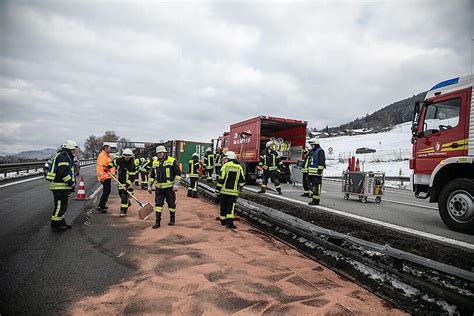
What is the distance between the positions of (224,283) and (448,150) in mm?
5161

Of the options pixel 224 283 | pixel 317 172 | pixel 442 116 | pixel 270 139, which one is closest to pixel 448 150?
pixel 442 116

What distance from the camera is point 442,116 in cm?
596

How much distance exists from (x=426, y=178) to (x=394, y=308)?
419 centimetres

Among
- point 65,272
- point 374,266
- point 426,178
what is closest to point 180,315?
point 65,272

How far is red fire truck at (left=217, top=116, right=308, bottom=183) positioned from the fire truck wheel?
7.89 meters

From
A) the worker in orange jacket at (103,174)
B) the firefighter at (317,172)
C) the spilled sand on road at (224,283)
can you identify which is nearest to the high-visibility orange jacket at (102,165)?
the worker in orange jacket at (103,174)

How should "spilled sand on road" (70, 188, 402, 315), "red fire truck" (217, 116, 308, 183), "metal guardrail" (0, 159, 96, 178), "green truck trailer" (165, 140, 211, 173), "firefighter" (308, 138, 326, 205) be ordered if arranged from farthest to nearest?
"green truck trailer" (165, 140, 211, 173) < "metal guardrail" (0, 159, 96, 178) < "red fire truck" (217, 116, 308, 183) < "firefighter" (308, 138, 326, 205) < "spilled sand on road" (70, 188, 402, 315)

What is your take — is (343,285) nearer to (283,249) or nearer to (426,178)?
(283,249)

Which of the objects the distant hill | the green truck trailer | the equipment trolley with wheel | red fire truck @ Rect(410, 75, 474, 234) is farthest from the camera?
the distant hill

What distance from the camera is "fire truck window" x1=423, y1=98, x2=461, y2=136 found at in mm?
5688

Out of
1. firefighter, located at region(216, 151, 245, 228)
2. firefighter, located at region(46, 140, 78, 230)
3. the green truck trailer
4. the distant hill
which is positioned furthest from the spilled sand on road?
the distant hill

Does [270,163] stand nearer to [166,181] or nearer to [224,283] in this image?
[166,181]

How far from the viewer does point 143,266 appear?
3.86 m

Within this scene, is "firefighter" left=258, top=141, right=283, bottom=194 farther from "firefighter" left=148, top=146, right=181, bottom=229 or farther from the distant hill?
the distant hill
